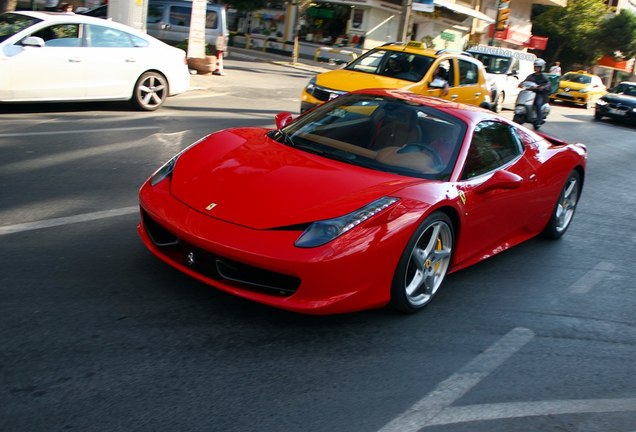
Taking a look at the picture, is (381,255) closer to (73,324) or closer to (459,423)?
(459,423)

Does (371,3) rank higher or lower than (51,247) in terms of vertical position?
higher

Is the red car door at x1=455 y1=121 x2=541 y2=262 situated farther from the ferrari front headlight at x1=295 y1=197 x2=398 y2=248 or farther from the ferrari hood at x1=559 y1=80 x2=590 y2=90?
the ferrari hood at x1=559 y1=80 x2=590 y2=90

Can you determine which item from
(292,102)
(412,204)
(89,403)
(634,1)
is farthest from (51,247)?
(634,1)

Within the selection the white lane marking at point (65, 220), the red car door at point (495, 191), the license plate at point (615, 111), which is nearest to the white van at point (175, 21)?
the license plate at point (615, 111)

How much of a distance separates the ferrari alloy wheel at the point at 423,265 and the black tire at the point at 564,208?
221cm

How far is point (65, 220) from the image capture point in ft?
18.2

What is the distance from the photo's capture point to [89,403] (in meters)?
3.06

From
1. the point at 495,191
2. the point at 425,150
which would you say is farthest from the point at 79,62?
the point at 495,191

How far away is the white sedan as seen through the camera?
10.0m

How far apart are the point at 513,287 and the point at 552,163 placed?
1488 millimetres

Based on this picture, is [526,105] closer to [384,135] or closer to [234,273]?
[384,135]

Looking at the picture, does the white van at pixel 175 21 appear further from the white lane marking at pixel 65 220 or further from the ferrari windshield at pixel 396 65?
the white lane marking at pixel 65 220

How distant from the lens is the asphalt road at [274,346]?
3.18 metres

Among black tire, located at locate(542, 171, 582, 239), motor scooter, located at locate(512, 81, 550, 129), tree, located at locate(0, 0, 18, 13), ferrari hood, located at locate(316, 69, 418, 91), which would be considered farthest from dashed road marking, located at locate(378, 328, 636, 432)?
tree, located at locate(0, 0, 18, 13)
